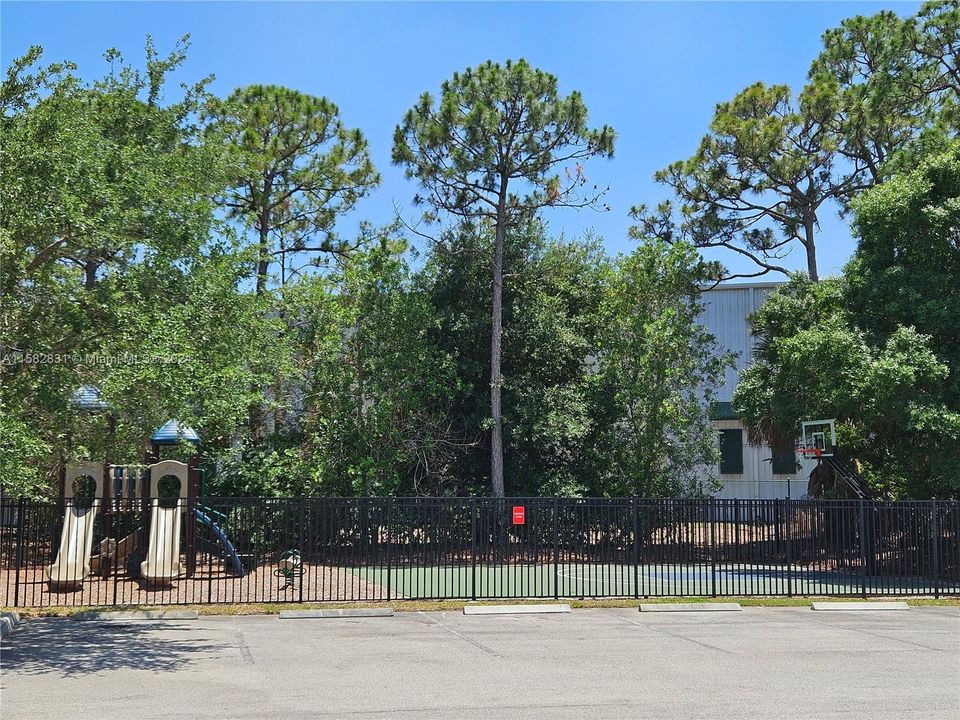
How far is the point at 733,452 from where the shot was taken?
39750 mm

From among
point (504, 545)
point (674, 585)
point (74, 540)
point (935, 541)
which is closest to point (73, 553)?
point (74, 540)

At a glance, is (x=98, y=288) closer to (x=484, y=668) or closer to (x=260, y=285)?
(x=484, y=668)

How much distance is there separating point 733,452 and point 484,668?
100ft

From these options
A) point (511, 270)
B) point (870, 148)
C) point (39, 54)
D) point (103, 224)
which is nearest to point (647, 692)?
point (103, 224)

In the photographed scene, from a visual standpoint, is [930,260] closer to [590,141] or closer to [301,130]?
[590,141]

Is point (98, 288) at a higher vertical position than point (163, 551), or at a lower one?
higher

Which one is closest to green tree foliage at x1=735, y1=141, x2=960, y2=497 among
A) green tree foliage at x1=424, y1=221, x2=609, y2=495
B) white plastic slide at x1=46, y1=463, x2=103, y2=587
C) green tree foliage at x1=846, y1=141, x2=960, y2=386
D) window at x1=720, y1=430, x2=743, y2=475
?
green tree foliage at x1=846, y1=141, x2=960, y2=386

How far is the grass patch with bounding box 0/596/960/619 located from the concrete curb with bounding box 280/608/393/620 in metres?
0.39

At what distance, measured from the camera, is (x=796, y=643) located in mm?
13328

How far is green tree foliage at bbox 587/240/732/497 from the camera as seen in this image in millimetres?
27531

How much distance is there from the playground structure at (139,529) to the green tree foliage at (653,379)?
1212 cm

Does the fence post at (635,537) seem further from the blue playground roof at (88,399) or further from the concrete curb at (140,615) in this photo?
the blue playground roof at (88,399)

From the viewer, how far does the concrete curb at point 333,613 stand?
15797 mm

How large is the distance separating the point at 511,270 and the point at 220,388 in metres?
16.3
